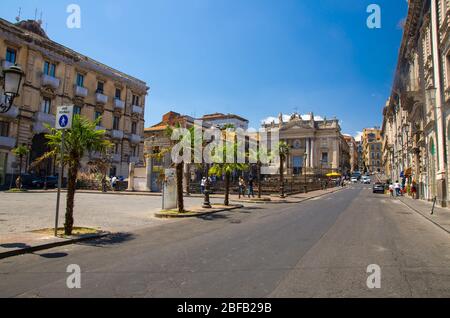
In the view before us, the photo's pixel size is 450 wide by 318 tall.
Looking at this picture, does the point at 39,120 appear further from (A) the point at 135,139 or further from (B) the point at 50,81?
(A) the point at 135,139

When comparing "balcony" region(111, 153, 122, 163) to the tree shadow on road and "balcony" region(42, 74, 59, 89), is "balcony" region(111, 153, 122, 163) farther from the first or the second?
the tree shadow on road

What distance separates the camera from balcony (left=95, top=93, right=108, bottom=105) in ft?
139

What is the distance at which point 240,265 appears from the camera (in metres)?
6.05

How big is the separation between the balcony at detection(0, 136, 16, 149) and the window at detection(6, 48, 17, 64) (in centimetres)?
801

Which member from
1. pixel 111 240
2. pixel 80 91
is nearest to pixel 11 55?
pixel 80 91

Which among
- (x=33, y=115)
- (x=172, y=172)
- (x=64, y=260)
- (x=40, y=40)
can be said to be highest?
(x=40, y=40)

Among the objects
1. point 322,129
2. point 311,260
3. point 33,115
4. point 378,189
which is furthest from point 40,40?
point 322,129

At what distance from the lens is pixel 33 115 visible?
34.8 m

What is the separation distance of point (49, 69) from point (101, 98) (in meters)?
7.18

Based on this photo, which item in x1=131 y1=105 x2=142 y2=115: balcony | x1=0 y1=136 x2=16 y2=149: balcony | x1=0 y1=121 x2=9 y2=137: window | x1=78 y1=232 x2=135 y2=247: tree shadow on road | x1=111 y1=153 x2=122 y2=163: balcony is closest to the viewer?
x1=78 y1=232 x2=135 y2=247: tree shadow on road

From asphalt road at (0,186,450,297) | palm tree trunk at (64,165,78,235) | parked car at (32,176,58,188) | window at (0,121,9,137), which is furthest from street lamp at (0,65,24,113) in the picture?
parked car at (32,176,58,188)
